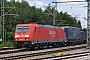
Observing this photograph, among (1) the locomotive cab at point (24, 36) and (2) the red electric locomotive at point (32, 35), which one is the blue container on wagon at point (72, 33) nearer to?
(2) the red electric locomotive at point (32, 35)

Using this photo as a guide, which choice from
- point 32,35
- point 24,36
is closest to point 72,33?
point 32,35

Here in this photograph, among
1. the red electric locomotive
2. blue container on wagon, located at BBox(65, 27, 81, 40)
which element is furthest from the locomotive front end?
blue container on wagon, located at BBox(65, 27, 81, 40)

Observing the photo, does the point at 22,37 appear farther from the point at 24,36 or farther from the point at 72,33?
the point at 72,33

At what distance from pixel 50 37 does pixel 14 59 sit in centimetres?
1500

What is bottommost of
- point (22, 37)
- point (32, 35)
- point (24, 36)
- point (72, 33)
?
point (72, 33)

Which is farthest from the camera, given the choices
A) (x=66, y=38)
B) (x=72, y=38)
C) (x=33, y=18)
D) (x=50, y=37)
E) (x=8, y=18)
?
(x=33, y=18)

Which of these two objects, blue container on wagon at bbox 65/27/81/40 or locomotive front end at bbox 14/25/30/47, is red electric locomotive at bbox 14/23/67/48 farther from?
blue container on wagon at bbox 65/27/81/40

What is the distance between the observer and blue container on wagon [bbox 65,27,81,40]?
4145cm

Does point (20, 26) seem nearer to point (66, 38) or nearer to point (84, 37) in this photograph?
point (66, 38)

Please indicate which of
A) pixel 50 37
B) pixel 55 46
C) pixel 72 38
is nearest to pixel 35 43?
pixel 50 37

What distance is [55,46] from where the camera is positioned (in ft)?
117

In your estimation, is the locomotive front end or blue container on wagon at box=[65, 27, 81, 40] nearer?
the locomotive front end

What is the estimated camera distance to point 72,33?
143ft

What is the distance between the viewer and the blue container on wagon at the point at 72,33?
41.5m
